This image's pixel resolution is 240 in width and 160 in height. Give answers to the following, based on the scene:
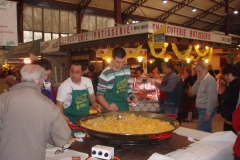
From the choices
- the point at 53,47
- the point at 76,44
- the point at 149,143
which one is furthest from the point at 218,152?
the point at 53,47

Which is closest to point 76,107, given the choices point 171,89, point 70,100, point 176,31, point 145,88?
point 70,100

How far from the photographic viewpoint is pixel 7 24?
164 inches

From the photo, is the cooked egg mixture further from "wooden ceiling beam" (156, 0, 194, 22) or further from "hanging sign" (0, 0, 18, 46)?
"wooden ceiling beam" (156, 0, 194, 22)

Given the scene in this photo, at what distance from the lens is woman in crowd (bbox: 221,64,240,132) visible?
4.06m

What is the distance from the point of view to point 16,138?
190cm

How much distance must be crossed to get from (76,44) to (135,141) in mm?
8734

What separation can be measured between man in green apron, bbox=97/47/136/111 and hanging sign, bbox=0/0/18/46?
172cm

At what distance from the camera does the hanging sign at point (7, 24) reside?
4092mm

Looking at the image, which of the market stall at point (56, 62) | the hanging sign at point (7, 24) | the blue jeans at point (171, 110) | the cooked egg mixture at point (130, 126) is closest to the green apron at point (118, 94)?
the cooked egg mixture at point (130, 126)

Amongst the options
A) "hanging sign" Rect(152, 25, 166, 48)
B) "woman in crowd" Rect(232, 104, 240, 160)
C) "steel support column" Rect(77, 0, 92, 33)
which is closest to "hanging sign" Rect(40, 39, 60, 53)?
"steel support column" Rect(77, 0, 92, 33)

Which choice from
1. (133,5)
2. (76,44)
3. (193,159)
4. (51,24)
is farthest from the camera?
(133,5)

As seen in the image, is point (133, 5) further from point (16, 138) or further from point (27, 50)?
point (16, 138)

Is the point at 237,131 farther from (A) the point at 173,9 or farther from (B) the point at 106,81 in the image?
(A) the point at 173,9

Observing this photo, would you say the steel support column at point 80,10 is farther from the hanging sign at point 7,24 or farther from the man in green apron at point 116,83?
the man in green apron at point 116,83
